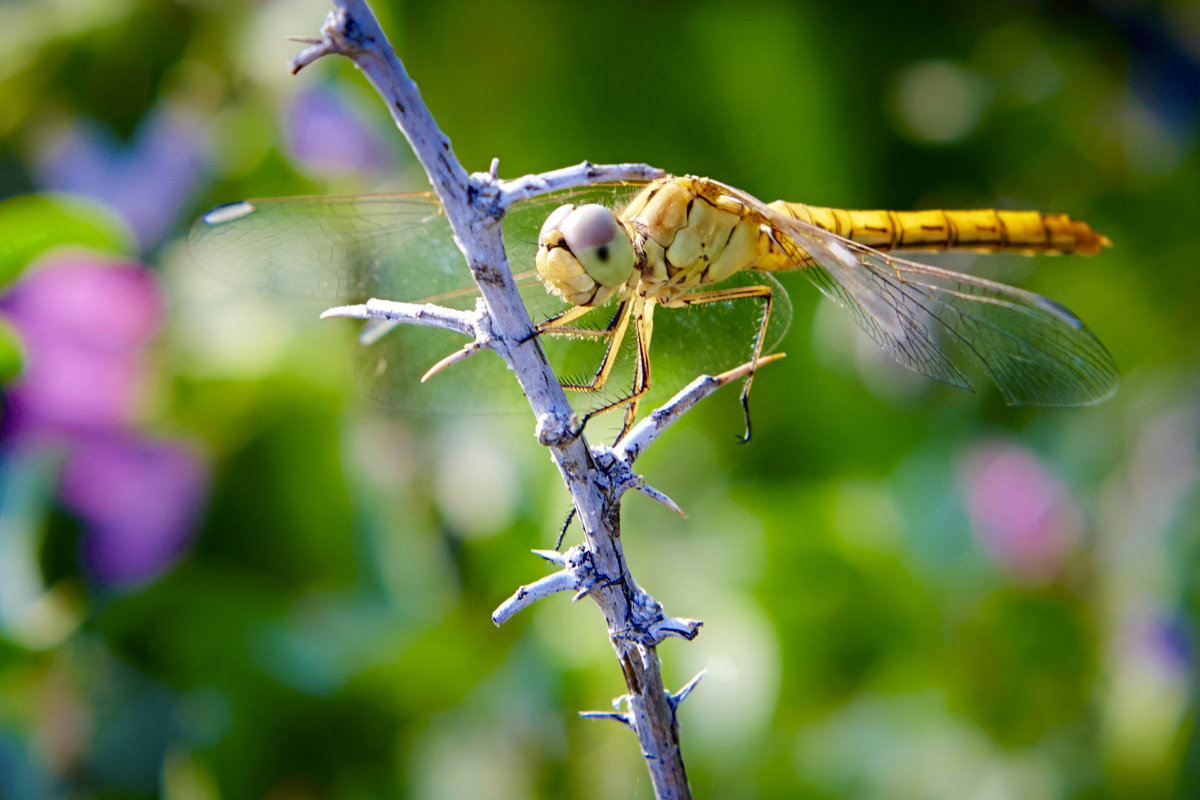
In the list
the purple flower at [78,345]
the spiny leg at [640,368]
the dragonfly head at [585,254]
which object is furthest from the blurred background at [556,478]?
the dragonfly head at [585,254]

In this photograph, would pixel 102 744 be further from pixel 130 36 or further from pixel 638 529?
pixel 130 36

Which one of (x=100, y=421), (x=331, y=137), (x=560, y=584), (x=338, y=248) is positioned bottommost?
(x=560, y=584)

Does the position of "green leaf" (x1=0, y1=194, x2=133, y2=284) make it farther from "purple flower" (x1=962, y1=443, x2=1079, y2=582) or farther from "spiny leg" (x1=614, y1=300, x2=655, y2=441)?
"purple flower" (x1=962, y1=443, x2=1079, y2=582)

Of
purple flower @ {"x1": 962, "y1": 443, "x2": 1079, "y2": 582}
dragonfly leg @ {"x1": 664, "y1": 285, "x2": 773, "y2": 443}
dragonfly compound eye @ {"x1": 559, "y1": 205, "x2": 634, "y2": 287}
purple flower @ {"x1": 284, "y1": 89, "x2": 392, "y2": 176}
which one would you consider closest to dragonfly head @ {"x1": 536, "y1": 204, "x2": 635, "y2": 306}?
dragonfly compound eye @ {"x1": 559, "y1": 205, "x2": 634, "y2": 287}

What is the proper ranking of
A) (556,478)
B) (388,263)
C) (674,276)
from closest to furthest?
(674,276) → (388,263) → (556,478)

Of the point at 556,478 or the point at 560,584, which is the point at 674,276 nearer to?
the point at 560,584

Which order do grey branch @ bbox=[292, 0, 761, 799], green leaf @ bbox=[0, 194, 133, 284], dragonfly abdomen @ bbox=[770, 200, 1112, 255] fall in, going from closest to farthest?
grey branch @ bbox=[292, 0, 761, 799] < dragonfly abdomen @ bbox=[770, 200, 1112, 255] < green leaf @ bbox=[0, 194, 133, 284]

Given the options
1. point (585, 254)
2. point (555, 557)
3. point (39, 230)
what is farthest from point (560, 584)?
point (39, 230)
